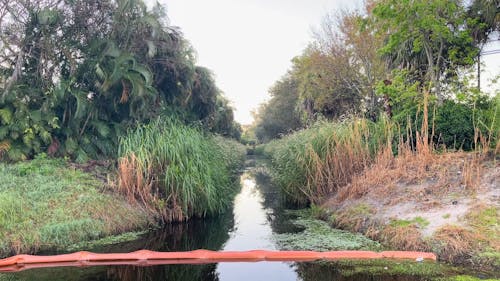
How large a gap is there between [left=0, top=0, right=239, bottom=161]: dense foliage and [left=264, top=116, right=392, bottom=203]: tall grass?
14.7ft

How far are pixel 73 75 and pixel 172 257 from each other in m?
6.49

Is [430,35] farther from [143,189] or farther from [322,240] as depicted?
[143,189]

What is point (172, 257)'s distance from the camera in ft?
18.2

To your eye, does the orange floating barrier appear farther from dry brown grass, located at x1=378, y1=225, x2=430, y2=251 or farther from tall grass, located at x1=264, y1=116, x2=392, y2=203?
tall grass, located at x1=264, y1=116, x2=392, y2=203

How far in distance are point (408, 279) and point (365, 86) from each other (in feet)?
51.8

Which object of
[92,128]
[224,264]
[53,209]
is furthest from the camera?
[92,128]

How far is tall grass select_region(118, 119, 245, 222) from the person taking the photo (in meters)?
7.76

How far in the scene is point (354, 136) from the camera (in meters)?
8.80

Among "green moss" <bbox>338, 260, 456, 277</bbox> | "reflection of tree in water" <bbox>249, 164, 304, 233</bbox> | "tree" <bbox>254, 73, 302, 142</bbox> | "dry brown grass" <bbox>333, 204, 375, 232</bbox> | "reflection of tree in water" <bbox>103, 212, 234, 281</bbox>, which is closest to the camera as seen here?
"green moss" <bbox>338, 260, 456, 277</bbox>

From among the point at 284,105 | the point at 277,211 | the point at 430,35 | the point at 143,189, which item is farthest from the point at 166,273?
the point at 284,105

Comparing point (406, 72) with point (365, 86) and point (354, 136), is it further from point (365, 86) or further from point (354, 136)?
point (365, 86)

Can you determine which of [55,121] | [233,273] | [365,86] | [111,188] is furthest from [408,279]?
[365,86]

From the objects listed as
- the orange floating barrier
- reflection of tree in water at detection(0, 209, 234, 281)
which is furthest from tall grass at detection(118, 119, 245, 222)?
the orange floating barrier

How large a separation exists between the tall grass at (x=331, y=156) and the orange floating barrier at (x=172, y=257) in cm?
326
